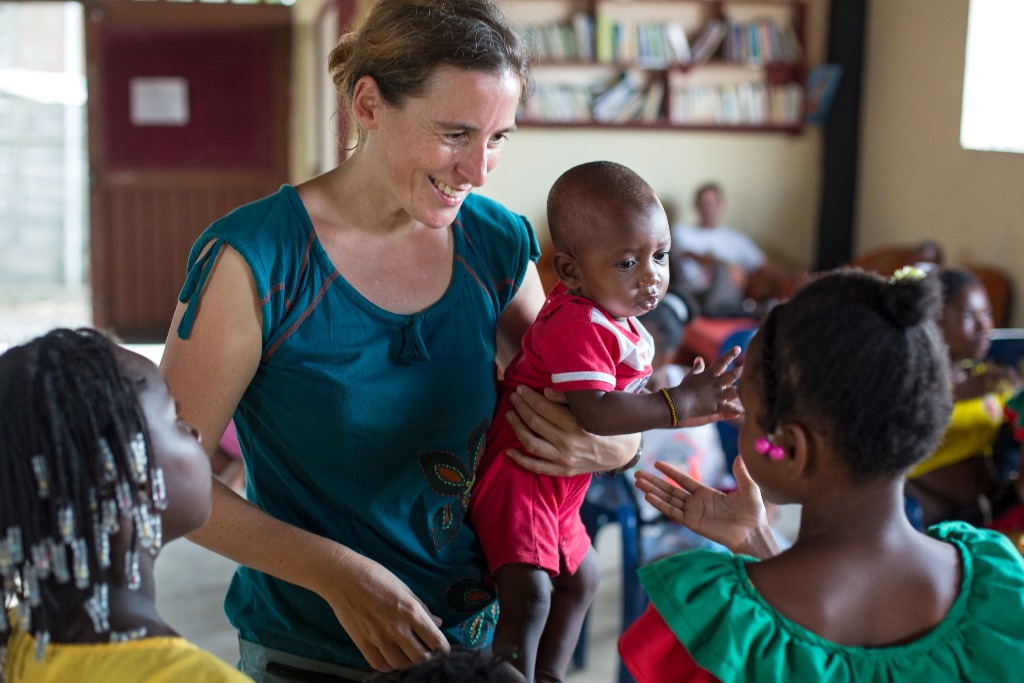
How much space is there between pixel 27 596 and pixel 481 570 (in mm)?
700

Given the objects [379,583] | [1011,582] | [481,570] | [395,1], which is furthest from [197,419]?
[1011,582]

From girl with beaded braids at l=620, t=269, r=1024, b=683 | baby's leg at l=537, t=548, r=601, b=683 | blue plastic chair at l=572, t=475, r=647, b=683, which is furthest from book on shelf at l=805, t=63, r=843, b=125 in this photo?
girl with beaded braids at l=620, t=269, r=1024, b=683

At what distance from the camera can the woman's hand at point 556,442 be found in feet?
5.28

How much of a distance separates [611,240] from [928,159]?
5574 millimetres

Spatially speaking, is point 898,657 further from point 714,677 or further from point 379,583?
point 379,583

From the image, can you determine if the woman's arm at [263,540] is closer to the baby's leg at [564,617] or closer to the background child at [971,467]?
the baby's leg at [564,617]

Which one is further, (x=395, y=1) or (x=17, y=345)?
(x=395, y=1)

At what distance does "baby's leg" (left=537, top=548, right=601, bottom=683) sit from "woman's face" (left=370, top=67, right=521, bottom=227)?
2.03 ft

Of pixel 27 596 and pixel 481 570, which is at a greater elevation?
pixel 27 596

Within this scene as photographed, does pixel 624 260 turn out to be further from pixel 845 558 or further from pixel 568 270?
pixel 845 558

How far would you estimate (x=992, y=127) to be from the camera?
19.9 ft

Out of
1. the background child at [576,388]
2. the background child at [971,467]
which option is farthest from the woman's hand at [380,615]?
the background child at [971,467]

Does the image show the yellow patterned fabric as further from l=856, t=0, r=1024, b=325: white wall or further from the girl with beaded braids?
l=856, t=0, r=1024, b=325: white wall

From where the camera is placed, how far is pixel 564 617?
1.72m
